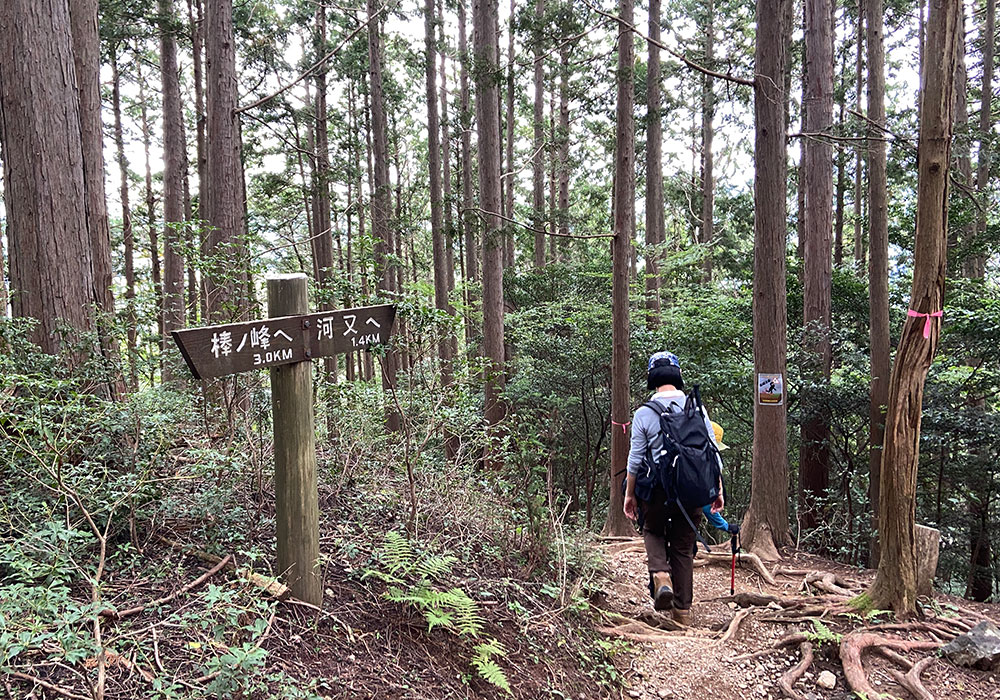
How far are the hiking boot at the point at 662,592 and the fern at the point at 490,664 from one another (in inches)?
71.5

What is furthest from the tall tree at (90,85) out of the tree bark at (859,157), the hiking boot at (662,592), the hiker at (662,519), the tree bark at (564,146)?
the tree bark at (859,157)

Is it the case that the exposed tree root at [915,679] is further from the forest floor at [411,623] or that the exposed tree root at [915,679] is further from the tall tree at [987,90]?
the tall tree at [987,90]

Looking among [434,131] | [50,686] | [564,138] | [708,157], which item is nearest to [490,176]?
[434,131]

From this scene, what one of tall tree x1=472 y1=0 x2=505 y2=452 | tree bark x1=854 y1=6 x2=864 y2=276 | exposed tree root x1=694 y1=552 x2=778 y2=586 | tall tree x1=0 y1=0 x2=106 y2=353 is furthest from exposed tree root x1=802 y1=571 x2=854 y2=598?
tree bark x1=854 y1=6 x2=864 y2=276

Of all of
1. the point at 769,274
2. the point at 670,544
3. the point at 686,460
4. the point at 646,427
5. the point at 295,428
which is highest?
the point at 769,274

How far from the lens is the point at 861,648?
410 centimetres

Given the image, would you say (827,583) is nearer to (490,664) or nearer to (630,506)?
(630,506)

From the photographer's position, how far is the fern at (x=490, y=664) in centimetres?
302

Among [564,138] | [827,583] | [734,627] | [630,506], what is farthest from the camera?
[564,138]

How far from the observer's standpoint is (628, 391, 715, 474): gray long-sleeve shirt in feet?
15.3

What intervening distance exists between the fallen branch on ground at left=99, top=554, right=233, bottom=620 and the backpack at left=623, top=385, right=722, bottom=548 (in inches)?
117

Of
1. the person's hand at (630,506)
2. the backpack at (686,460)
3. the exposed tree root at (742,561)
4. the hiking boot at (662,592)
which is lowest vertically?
the exposed tree root at (742,561)

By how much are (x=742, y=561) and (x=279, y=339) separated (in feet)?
19.5

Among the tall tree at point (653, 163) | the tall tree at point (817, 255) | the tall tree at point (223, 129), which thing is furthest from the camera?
the tall tree at point (653, 163)
